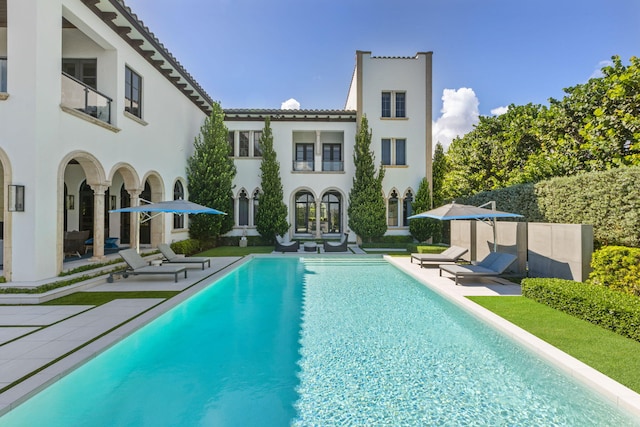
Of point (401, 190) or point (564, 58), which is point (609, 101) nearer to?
point (564, 58)

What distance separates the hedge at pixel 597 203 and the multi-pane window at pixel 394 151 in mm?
10579

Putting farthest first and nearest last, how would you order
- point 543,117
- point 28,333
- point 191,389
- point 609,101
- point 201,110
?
point 201,110 → point 543,117 → point 609,101 → point 28,333 → point 191,389

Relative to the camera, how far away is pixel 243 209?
75.6 ft

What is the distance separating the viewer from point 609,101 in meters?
12.5

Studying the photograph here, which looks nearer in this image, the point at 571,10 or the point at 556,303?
the point at 556,303

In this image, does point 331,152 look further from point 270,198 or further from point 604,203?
point 604,203

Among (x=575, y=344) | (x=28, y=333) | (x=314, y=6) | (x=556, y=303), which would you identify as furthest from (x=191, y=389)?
(x=314, y=6)

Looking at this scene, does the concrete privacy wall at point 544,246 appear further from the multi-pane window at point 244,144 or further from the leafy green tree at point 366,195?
the multi-pane window at point 244,144

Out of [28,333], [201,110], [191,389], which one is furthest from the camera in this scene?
[201,110]

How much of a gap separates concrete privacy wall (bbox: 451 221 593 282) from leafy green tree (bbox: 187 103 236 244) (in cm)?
1412

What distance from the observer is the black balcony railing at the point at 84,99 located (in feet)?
34.9

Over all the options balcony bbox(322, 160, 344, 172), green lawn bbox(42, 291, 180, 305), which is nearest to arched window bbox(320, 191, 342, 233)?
balcony bbox(322, 160, 344, 172)

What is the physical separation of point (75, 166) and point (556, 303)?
1978 centimetres

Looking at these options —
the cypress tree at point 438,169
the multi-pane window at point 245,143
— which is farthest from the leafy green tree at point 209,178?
the cypress tree at point 438,169
